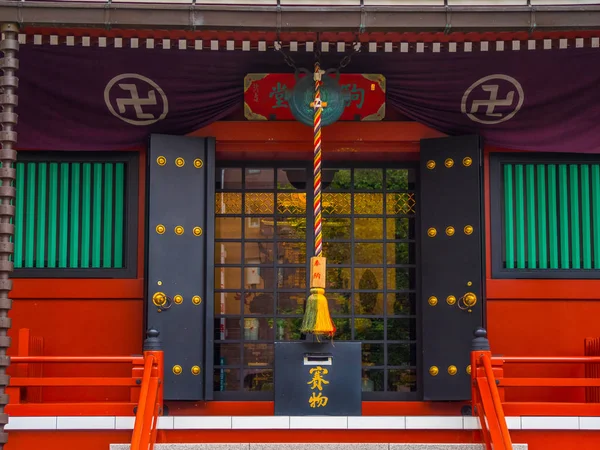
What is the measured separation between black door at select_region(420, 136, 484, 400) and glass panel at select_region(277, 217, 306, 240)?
1331mm

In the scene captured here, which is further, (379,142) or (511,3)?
(379,142)

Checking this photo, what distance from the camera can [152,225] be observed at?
9.09 meters

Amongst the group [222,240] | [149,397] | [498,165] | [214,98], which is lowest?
[149,397]

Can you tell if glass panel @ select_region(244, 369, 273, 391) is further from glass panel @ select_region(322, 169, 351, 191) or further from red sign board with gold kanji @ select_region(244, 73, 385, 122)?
red sign board with gold kanji @ select_region(244, 73, 385, 122)

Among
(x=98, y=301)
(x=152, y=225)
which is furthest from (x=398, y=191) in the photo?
(x=98, y=301)

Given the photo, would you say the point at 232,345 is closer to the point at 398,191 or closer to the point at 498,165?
the point at 398,191

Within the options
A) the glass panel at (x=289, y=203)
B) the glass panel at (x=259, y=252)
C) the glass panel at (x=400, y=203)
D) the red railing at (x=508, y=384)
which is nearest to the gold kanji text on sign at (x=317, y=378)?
the red railing at (x=508, y=384)

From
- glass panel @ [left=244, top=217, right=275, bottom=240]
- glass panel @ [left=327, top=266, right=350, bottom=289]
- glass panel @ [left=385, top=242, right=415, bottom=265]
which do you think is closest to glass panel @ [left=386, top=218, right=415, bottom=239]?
glass panel @ [left=385, top=242, right=415, bottom=265]

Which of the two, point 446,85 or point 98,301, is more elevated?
point 446,85

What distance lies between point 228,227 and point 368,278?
5.34 feet

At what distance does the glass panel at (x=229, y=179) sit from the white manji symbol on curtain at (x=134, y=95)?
99cm

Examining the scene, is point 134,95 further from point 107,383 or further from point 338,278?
point 107,383

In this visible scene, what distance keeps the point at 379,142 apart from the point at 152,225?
2502 millimetres

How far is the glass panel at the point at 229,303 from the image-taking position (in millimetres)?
9789
